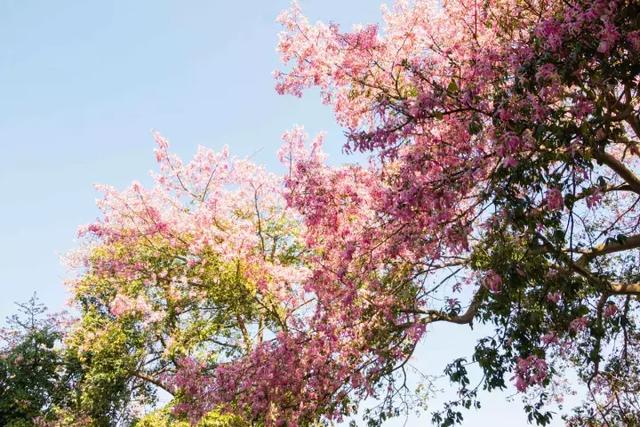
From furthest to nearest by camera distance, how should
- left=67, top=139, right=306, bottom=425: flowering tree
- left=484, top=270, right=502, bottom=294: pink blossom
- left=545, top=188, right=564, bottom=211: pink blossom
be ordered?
left=67, top=139, right=306, bottom=425: flowering tree → left=484, top=270, right=502, bottom=294: pink blossom → left=545, top=188, right=564, bottom=211: pink blossom

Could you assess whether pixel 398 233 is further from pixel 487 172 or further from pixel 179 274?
pixel 179 274

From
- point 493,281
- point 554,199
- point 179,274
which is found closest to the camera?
point 554,199

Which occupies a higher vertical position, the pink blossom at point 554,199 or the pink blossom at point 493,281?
the pink blossom at point 554,199

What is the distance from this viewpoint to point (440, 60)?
328 inches

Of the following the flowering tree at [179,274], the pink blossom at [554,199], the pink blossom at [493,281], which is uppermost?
the flowering tree at [179,274]

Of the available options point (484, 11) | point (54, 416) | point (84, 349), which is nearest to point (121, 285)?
point (84, 349)

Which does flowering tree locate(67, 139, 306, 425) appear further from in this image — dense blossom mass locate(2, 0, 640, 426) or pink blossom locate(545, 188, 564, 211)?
pink blossom locate(545, 188, 564, 211)

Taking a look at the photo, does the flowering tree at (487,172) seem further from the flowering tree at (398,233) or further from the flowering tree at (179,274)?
the flowering tree at (179,274)

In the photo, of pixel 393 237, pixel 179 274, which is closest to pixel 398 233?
pixel 393 237

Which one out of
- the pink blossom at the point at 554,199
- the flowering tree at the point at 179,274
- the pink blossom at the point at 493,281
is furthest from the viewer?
the flowering tree at the point at 179,274

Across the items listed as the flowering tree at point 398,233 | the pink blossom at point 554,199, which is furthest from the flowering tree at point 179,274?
the pink blossom at point 554,199

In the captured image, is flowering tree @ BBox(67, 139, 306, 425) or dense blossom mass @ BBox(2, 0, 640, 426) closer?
dense blossom mass @ BBox(2, 0, 640, 426)

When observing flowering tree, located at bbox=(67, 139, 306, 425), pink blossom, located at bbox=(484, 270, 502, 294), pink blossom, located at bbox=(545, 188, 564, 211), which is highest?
flowering tree, located at bbox=(67, 139, 306, 425)

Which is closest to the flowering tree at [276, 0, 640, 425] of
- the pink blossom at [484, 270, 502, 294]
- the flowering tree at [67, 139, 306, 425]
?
the pink blossom at [484, 270, 502, 294]
